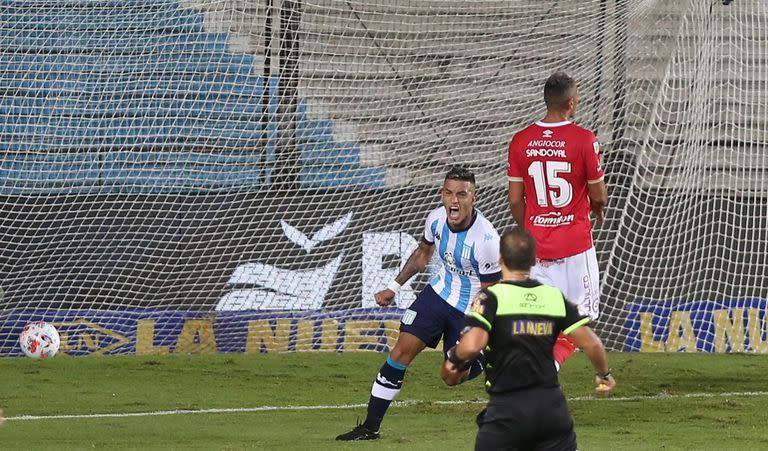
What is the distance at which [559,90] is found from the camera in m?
7.32

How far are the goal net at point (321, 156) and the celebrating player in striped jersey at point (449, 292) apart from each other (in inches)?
206

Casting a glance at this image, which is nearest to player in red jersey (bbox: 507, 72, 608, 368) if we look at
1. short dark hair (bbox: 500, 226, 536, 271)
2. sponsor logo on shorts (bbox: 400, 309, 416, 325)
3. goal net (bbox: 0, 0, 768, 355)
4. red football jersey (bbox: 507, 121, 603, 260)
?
red football jersey (bbox: 507, 121, 603, 260)

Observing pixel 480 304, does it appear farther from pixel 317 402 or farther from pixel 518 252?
pixel 317 402

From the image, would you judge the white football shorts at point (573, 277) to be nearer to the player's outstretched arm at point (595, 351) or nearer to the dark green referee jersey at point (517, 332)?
the player's outstretched arm at point (595, 351)

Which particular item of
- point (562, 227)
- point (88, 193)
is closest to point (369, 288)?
point (88, 193)

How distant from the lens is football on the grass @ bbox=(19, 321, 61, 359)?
1171 centimetres

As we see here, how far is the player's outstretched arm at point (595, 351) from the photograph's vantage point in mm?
5215

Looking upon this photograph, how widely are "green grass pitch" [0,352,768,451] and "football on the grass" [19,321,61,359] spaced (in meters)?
0.11

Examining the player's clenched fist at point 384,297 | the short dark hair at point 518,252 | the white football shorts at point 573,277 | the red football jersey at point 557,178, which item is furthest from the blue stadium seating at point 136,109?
the short dark hair at point 518,252

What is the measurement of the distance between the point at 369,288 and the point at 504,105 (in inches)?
96.2

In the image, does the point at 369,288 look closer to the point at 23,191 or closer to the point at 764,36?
the point at 23,191

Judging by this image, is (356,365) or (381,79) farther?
(381,79)

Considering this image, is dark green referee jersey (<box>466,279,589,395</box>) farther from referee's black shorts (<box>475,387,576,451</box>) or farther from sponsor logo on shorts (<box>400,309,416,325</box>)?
sponsor logo on shorts (<box>400,309,416,325</box>)

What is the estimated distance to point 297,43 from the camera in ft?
43.2
